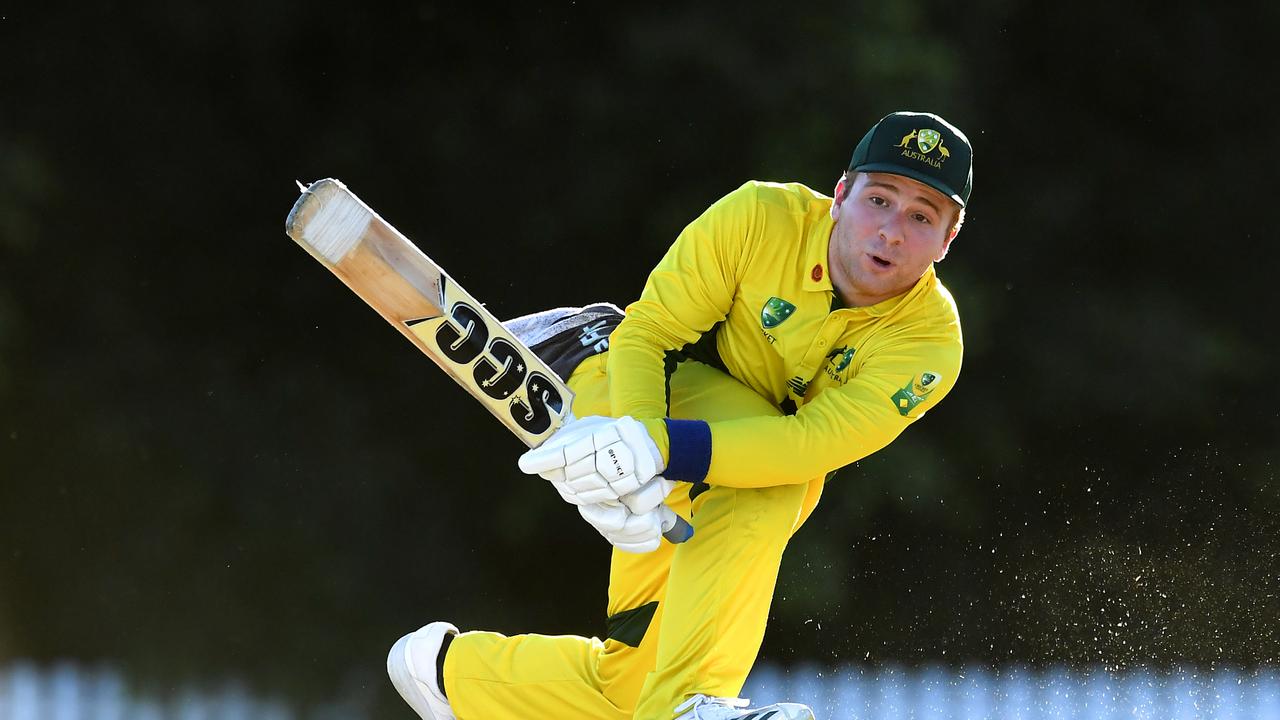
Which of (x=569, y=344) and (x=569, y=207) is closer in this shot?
(x=569, y=344)

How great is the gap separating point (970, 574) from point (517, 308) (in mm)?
1639

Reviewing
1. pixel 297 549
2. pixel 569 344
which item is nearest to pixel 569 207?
pixel 297 549

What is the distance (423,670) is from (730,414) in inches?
27.9

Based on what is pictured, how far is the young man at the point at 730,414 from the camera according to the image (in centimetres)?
225

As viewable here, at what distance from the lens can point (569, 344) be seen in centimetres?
284

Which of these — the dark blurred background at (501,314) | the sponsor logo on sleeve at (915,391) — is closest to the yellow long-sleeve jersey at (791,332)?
the sponsor logo on sleeve at (915,391)

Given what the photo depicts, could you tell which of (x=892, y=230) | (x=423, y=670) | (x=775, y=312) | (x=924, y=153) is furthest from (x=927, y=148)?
(x=423, y=670)

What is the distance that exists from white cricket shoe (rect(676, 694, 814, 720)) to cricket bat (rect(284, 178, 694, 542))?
1.67 ft

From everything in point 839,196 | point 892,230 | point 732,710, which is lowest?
point 732,710

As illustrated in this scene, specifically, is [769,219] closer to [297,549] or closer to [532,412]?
[532,412]

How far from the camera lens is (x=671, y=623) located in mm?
2271

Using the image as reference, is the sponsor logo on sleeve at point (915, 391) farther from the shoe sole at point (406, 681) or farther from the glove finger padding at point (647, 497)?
the shoe sole at point (406, 681)

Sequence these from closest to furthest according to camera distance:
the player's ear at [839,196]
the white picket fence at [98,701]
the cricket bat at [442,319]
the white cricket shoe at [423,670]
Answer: the cricket bat at [442,319] → the player's ear at [839,196] → the white cricket shoe at [423,670] → the white picket fence at [98,701]

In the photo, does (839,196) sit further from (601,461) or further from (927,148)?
(601,461)
